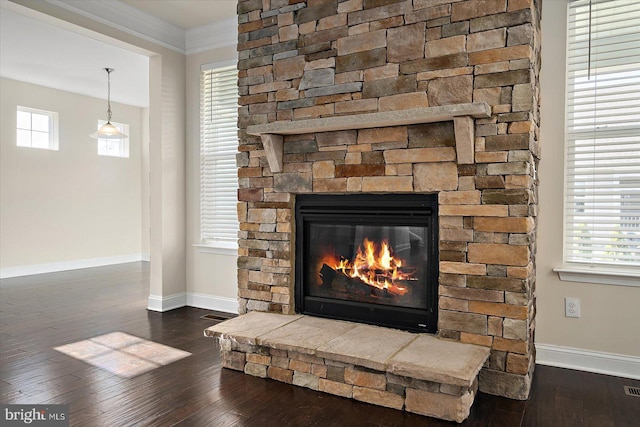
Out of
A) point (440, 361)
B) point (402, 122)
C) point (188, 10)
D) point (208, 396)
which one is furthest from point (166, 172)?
point (440, 361)

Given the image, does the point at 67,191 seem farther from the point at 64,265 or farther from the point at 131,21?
the point at 131,21

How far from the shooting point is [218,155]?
462 cm

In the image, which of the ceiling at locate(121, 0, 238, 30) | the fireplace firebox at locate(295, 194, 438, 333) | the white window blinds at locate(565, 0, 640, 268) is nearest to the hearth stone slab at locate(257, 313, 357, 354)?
the fireplace firebox at locate(295, 194, 438, 333)

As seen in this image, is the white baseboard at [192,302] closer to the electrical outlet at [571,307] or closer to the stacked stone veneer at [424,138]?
the stacked stone veneer at [424,138]

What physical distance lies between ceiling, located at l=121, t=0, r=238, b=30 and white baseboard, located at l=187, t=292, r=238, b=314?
272 centimetres

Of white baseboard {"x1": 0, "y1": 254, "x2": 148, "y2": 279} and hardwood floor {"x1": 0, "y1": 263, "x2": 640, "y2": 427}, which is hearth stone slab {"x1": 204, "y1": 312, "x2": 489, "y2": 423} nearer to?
hardwood floor {"x1": 0, "y1": 263, "x2": 640, "y2": 427}

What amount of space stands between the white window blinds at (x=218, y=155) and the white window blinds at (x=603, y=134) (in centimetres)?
293

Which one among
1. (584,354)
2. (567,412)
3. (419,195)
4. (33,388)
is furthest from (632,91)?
(33,388)

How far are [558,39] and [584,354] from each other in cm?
207

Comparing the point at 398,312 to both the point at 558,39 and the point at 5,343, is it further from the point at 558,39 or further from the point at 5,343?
the point at 5,343

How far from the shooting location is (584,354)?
2.97 metres

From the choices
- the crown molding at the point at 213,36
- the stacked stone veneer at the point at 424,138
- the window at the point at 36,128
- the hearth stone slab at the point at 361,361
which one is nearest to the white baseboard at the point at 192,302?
the stacked stone veneer at the point at 424,138

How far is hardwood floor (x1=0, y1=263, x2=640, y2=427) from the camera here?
7.58ft

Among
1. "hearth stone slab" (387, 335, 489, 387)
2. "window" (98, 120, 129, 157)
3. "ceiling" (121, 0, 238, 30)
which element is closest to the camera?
"hearth stone slab" (387, 335, 489, 387)
